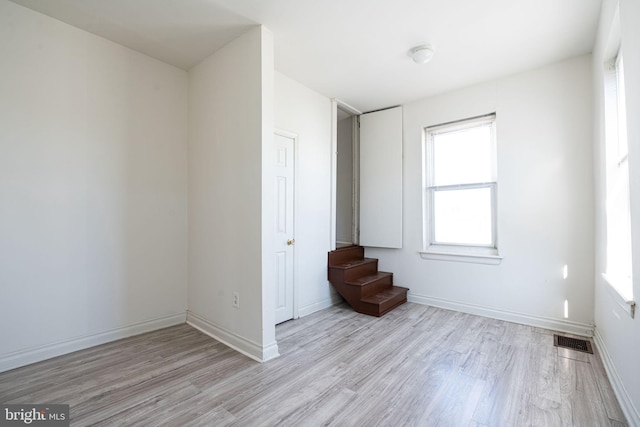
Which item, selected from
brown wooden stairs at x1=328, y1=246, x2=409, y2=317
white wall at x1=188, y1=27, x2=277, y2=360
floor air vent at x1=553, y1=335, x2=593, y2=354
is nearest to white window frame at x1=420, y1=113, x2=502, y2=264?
brown wooden stairs at x1=328, y1=246, x2=409, y2=317

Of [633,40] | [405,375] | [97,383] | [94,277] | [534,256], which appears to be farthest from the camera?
[534,256]

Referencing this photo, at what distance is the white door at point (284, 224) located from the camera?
3176mm

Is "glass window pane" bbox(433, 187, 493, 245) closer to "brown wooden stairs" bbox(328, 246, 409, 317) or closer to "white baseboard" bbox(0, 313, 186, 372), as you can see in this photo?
"brown wooden stairs" bbox(328, 246, 409, 317)

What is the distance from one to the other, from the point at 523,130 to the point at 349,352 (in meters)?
2.99

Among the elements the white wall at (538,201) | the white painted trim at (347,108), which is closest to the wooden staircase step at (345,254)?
the white wall at (538,201)

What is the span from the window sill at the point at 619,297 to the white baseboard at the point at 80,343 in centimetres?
Result: 366

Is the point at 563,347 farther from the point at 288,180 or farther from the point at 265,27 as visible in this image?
the point at 265,27

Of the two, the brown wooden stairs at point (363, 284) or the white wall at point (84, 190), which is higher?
the white wall at point (84, 190)

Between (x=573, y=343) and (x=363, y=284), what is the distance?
2032 mm

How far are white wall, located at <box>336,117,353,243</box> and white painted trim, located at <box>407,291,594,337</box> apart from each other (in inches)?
56.9

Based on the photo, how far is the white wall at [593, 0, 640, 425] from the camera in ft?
4.94

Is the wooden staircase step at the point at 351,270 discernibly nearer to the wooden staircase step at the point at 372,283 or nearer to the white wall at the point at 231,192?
the wooden staircase step at the point at 372,283

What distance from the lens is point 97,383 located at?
6.54ft

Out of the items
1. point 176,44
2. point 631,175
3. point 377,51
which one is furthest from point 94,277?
point 631,175
